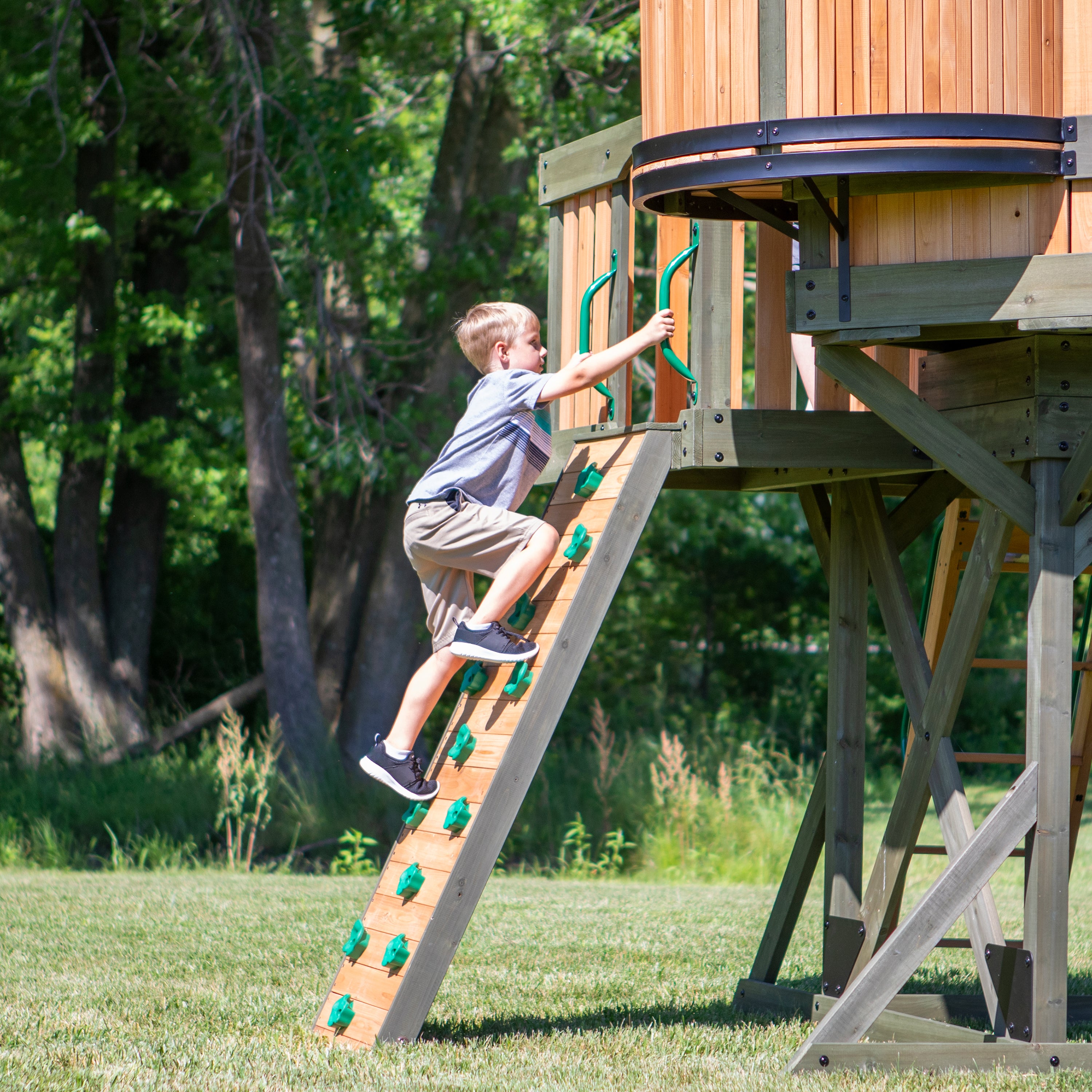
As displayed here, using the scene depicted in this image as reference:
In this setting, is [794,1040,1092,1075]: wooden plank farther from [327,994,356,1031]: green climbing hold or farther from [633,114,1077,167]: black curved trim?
[633,114,1077,167]: black curved trim

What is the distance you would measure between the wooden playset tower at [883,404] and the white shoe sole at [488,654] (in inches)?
3.4

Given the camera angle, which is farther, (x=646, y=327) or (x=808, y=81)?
(x=646, y=327)

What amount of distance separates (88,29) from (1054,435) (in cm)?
1362

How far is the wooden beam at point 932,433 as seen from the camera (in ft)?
18.6

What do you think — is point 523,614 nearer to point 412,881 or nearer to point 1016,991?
point 412,881

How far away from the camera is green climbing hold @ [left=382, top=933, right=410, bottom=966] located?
18.1 ft

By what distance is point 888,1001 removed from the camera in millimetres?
5527

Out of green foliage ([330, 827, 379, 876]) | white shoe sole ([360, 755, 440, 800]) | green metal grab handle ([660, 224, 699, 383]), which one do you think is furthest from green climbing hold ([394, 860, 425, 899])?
green foliage ([330, 827, 379, 876])

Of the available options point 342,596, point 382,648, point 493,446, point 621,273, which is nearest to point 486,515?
point 493,446

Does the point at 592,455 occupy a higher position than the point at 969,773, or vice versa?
the point at 592,455

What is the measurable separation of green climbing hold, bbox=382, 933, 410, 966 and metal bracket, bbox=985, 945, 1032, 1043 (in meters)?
2.19

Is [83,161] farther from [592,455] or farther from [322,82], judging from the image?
[592,455]

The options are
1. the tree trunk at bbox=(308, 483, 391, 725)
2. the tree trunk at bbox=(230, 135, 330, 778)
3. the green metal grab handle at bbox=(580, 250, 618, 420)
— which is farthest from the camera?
the tree trunk at bbox=(308, 483, 391, 725)

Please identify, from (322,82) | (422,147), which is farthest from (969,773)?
(322,82)
